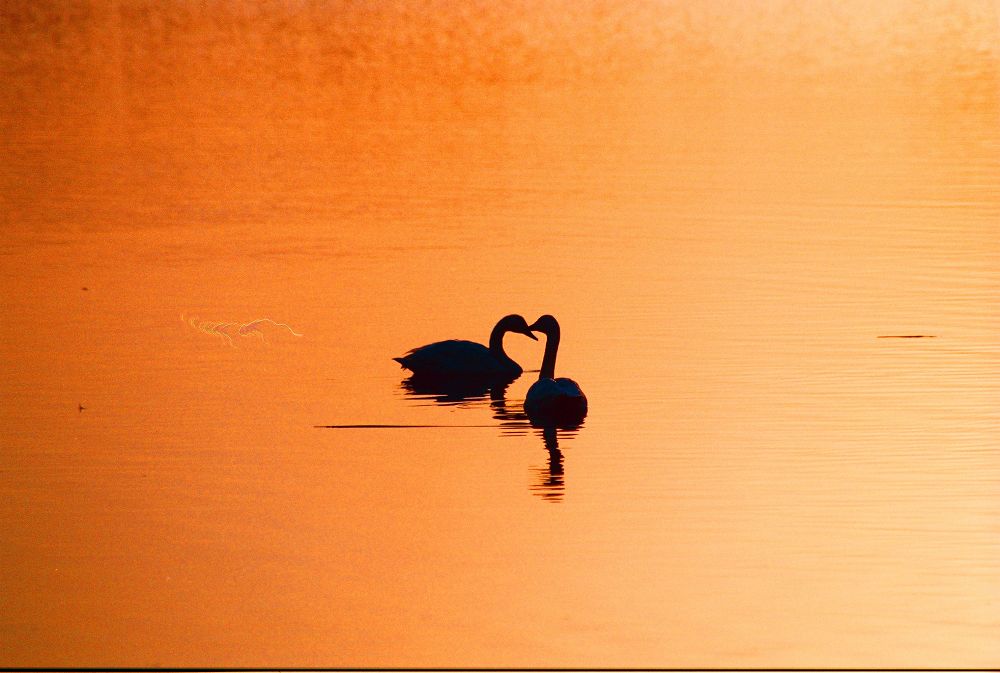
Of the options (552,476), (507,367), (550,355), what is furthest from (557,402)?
(507,367)

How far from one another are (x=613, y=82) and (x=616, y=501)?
29871 mm

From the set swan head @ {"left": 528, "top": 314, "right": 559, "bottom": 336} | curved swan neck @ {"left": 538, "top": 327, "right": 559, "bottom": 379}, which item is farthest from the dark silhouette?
swan head @ {"left": 528, "top": 314, "right": 559, "bottom": 336}

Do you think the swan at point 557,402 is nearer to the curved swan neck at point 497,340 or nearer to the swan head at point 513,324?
the curved swan neck at point 497,340

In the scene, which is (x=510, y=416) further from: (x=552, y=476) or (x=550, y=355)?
(x=552, y=476)

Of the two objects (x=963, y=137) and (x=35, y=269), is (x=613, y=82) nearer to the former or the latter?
(x=963, y=137)

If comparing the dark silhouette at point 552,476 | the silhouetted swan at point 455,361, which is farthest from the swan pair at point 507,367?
the dark silhouette at point 552,476

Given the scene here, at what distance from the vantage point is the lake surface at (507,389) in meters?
11.2

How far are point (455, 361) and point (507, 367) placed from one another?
3.15 ft

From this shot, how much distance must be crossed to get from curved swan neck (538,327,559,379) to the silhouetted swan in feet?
1.99

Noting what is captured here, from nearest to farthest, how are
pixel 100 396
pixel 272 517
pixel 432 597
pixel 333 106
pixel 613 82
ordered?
1. pixel 432 597
2. pixel 272 517
3. pixel 100 396
4. pixel 333 106
5. pixel 613 82

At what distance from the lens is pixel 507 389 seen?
18266mm

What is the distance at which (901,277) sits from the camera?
21.7 meters

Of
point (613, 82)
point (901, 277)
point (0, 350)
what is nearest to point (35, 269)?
point (0, 350)

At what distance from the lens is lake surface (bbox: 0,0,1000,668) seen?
1120 cm
